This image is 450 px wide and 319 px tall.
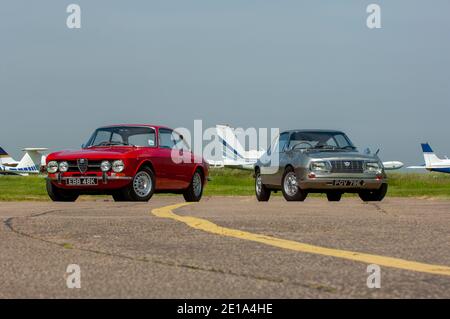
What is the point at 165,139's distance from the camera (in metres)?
15.7

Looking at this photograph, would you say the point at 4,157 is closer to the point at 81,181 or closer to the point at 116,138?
the point at 116,138

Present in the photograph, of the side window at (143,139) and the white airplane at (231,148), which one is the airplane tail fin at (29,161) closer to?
the white airplane at (231,148)

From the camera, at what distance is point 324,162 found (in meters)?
15.3

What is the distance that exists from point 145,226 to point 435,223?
3.26 metres

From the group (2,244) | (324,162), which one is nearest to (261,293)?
(2,244)

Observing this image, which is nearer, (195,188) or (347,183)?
(347,183)


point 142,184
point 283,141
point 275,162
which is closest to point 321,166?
point 275,162

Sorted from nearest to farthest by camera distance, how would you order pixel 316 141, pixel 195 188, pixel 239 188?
pixel 195 188 → pixel 316 141 → pixel 239 188

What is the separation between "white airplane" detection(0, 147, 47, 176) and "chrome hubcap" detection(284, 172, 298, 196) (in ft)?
228

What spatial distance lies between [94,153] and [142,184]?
114 cm

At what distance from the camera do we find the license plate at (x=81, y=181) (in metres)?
14.2

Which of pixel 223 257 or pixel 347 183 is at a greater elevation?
pixel 223 257
